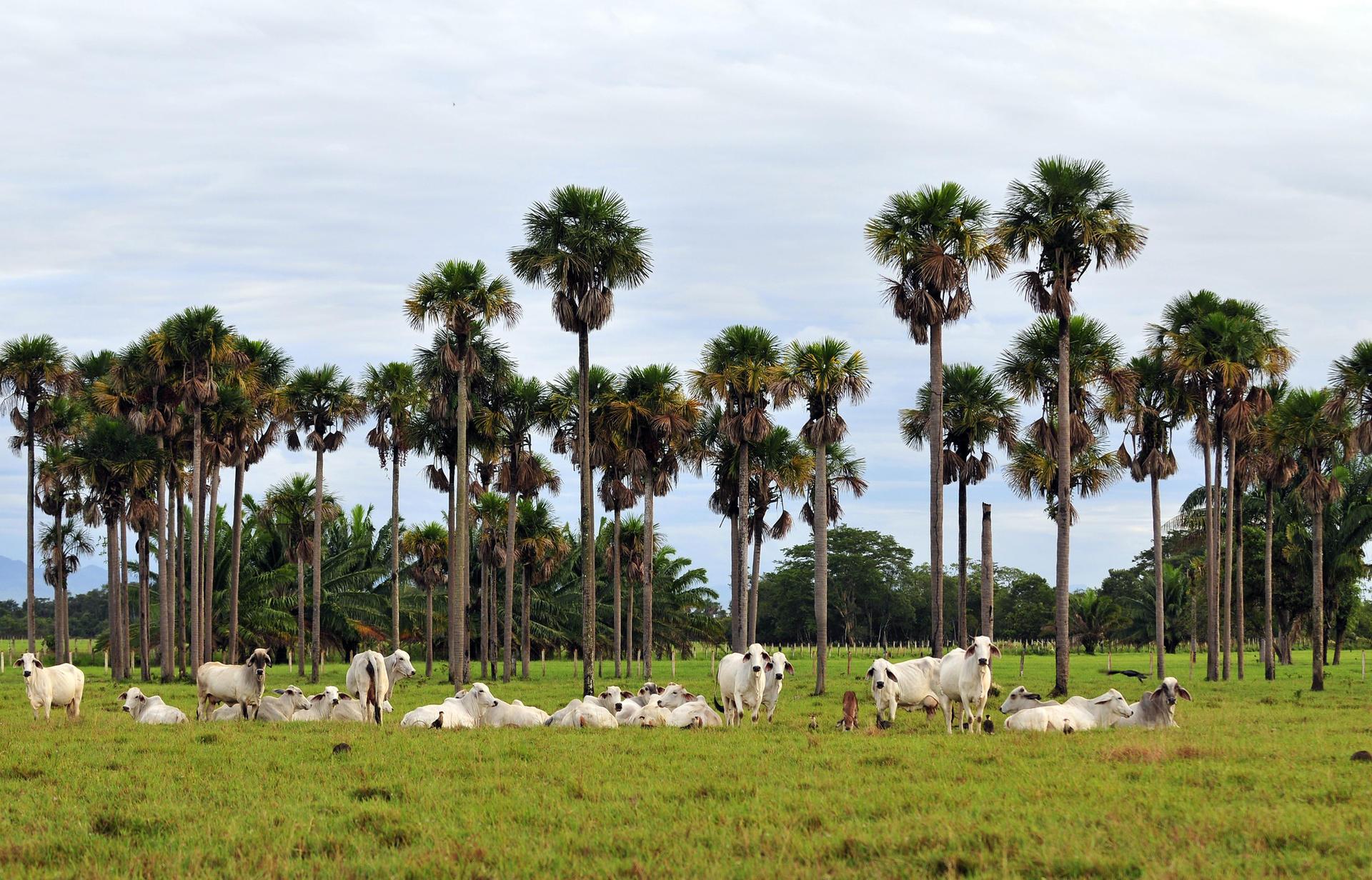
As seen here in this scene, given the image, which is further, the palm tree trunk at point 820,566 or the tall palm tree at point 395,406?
the tall palm tree at point 395,406

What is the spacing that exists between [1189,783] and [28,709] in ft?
87.1

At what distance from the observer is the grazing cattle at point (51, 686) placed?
25.5m

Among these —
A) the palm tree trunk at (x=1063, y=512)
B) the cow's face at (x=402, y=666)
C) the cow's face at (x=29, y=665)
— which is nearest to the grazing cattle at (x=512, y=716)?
the cow's face at (x=402, y=666)

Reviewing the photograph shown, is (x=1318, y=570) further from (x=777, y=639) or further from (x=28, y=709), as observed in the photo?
(x=777, y=639)

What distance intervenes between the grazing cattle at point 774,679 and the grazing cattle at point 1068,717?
416 cm

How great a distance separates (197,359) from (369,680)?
31886 millimetres

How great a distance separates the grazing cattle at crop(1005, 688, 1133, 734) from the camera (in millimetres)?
21172

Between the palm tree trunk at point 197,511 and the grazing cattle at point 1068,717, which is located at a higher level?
the palm tree trunk at point 197,511

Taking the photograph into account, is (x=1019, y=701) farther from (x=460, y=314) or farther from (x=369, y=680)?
(x=460, y=314)

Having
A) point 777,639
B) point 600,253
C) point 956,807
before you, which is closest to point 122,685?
point 600,253

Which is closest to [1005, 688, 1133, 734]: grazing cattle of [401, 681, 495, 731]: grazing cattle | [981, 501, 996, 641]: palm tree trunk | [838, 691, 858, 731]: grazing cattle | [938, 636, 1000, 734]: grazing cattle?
[938, 636, 1000, 734]: grazing cattle

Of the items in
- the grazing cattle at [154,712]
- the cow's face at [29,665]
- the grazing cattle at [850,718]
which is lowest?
the grazing cattle at [154,712]

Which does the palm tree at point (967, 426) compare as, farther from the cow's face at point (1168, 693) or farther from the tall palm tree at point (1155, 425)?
the cow's face at point (1168, 693)

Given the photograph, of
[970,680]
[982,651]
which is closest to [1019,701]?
[970,680]
